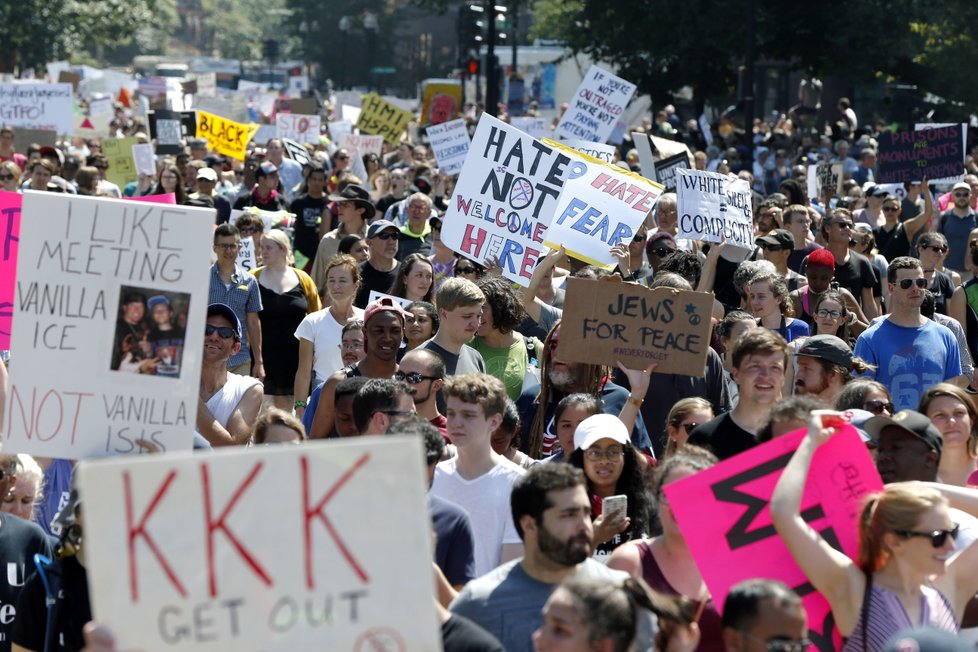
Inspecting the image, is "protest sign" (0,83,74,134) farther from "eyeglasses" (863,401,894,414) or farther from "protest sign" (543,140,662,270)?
"eyeglasses" (863,401,894,414)

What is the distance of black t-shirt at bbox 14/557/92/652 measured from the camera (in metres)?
4.80

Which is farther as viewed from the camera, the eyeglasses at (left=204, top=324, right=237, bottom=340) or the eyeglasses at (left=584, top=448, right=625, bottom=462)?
the eyeglasses at (left=204, top=324, right=237, bottom=340)

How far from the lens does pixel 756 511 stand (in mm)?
4758

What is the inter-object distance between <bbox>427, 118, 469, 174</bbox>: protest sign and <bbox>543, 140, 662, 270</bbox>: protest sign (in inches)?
315

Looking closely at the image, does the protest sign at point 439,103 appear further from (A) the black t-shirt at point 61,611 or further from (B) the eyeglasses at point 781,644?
(B) the eyeglasses at point 781,644

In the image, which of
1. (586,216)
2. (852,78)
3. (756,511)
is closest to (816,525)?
(756,511)

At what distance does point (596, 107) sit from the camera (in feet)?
58.4

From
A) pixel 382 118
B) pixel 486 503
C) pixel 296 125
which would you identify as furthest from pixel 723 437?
pixel 296 125

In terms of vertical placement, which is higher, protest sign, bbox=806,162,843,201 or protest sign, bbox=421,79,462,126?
protest sign, bbox=806,162,843,201

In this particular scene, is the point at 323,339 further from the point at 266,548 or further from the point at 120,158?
the point at 120,158

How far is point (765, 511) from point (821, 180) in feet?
46.5

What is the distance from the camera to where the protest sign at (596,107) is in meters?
17.6

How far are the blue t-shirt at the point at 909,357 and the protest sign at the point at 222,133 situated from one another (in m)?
14.3

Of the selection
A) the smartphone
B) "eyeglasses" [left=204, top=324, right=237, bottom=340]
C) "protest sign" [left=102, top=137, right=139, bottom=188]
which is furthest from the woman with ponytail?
"protest sign" [left=102, top=137, right=139, bottom=188]
